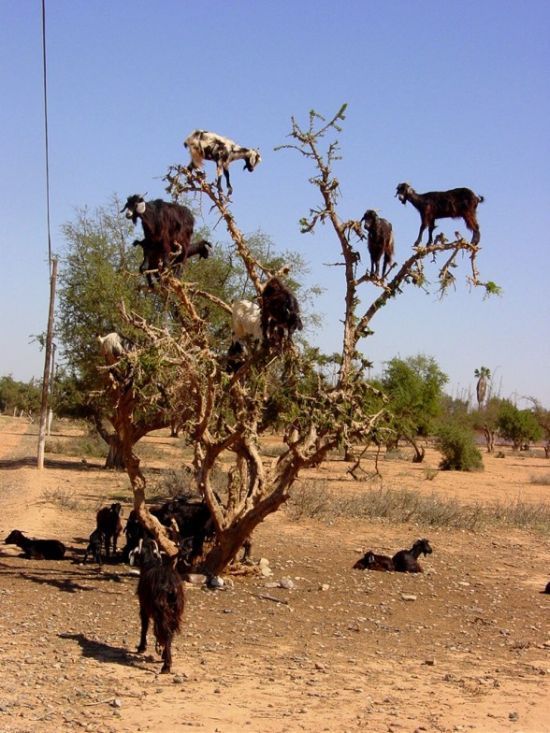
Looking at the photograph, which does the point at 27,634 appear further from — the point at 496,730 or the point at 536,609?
the point at 536,609

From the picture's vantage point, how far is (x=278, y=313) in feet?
28.3

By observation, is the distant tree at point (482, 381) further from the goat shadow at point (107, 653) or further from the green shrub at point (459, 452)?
the goat shadow at point (107, 653)

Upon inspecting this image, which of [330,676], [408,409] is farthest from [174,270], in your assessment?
[408,409]

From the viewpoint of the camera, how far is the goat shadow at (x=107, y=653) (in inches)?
262

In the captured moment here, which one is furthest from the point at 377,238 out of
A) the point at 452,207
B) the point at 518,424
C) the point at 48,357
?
the point at 518,424

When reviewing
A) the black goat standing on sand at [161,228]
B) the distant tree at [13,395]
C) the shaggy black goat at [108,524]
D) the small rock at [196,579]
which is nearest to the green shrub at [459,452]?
the shaggy black goat at [108,524]

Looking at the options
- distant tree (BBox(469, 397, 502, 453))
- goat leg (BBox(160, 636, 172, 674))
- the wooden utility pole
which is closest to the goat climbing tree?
goat leg (BBox(160, 636, 172, 674))

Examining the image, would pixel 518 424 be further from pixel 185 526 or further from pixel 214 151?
pixel 214 151

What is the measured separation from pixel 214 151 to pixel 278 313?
1.95 metres

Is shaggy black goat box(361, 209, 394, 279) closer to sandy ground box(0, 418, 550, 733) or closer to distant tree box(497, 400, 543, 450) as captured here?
sandy ground box(0, 418, 550, 733)

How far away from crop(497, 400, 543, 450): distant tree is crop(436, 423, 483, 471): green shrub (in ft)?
62.7

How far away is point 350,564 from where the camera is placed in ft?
38.3

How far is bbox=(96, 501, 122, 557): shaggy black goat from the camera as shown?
10.8 metres

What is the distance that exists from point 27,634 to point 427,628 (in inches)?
147
